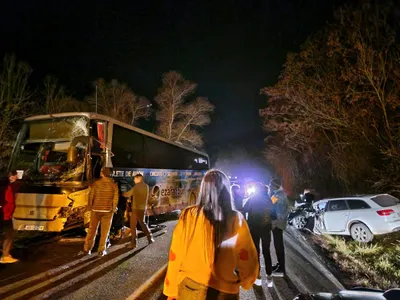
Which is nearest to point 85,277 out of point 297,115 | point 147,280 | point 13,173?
point 147,280

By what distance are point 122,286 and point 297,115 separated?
41.7 feet

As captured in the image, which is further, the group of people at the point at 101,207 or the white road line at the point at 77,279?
the group of people at the point at 101,207

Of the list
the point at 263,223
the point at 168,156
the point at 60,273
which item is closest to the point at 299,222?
the point at 168,156

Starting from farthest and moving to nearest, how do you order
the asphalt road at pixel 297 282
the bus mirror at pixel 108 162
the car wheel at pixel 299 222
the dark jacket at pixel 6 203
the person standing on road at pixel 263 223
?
the car wheel at pixel 299 222 → the bus mirror at pixel 108 162 → the dark jacket at pixel 6 203 → the person standing on road at pixel 263 223 → the asphalt road at pixel 297 282

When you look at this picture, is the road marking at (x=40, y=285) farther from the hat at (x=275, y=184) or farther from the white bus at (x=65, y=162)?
the hat at (x=275, y=184)

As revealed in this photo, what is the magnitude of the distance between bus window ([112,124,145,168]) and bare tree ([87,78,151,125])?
1981 cm

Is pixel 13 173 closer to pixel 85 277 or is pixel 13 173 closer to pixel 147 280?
pixel 85 277

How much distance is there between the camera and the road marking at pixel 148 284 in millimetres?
4402

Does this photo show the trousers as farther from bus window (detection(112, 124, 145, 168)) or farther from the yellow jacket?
the yellow jacket

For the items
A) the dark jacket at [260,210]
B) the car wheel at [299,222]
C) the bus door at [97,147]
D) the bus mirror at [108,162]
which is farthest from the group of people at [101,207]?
the car wheel at [299,222]

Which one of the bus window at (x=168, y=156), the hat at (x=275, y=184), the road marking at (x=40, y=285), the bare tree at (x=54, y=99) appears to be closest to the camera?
the road marking at (x=40, y=285)

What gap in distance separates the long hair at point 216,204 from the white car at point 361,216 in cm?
806

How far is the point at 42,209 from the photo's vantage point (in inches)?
274

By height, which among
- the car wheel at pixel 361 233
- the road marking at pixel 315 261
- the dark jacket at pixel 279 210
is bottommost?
the road marking at pixel 315 261
